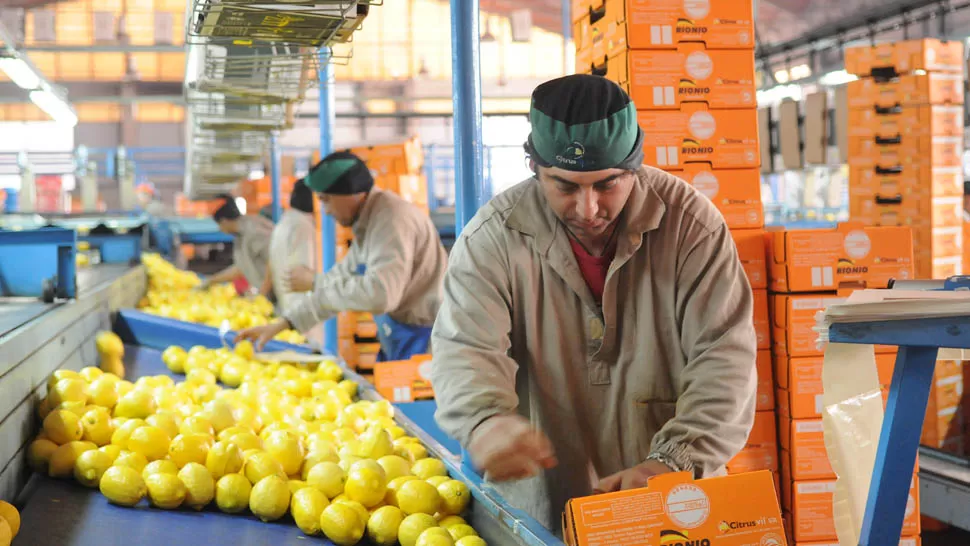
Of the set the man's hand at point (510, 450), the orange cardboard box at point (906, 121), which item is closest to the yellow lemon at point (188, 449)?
the man's hand at point (510, 450)

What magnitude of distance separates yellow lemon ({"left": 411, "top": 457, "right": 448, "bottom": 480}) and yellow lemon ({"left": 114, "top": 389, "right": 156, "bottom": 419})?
0.86 metres

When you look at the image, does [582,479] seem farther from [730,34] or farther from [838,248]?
[730,34]

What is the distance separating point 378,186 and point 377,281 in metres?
3.20

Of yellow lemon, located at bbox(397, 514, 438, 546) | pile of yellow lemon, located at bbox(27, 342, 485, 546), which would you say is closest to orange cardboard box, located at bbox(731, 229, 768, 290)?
pile of yellow lemon, located at bbox(27, 342, 485, 546)

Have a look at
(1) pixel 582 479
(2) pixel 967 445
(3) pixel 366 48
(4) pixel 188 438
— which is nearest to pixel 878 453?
(1) pixel 582 479

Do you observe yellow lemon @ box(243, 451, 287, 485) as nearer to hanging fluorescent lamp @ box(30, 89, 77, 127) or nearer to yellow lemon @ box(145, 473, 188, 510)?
yellow lemon @ box(145, 473, 188, 510)

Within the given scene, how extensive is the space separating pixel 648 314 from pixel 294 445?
980mm

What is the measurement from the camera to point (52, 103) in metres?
8.20

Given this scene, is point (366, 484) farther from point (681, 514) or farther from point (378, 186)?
point (378, 186)

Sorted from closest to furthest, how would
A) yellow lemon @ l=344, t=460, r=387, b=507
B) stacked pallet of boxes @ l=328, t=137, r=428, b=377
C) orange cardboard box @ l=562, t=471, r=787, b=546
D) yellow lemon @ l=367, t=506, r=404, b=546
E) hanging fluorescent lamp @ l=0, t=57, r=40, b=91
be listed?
orange cardboard box @ l=562, t=471, r=787, b=546, yellow lemon @ l=367, t=506, r=404, b=546, yellow lemon @ l=344, t=460, r=387, b=507, hanging fluorescent lamp @ l=0, t=57, r=40, b=91, stacked pallet of boxes @ l=328, t=137, r=428, b=377

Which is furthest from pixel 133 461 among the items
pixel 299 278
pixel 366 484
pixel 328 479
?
pixel 299 278

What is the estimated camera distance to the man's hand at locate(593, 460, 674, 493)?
1679 mm

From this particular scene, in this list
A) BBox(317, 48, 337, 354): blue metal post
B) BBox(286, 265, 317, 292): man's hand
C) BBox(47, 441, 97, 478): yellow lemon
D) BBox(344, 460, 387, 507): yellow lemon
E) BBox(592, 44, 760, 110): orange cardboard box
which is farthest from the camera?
BBox(317, 48, 337, 354): blue metal post

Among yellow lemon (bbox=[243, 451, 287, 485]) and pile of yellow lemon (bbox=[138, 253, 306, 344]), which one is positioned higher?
pile of yellow lemon (bbox=[138, 253, 306, 344])
